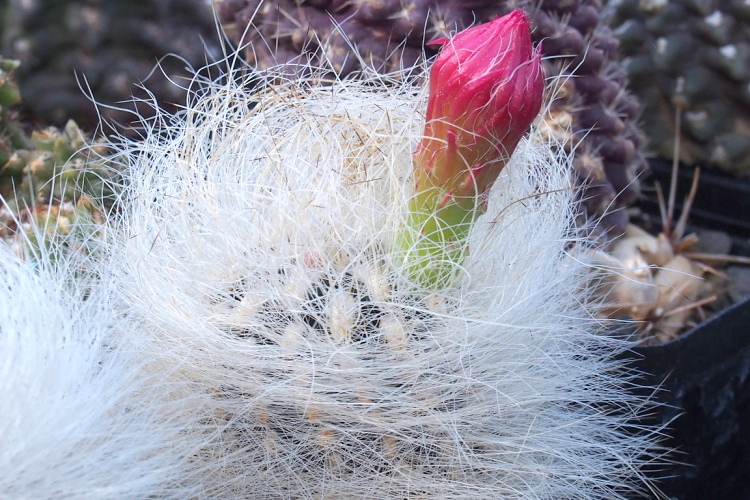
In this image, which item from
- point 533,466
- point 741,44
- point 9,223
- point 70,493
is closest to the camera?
point 70,493

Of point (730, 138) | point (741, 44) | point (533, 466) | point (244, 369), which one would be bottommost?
point (730, 138)

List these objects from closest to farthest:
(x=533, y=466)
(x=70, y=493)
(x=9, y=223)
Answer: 1. (x=70, y=493)
2. (x=533, y=466)
3. (x=9, y=223)

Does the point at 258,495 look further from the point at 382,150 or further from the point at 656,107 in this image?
the point at 656,107

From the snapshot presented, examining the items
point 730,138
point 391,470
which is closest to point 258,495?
point 391,470

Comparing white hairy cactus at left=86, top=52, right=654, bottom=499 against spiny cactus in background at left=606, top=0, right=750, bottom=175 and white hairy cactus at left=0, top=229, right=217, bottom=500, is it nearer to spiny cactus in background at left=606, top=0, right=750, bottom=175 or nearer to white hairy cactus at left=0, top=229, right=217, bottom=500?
white hairy cactus at left=0, top=229, right=217, bottom=500

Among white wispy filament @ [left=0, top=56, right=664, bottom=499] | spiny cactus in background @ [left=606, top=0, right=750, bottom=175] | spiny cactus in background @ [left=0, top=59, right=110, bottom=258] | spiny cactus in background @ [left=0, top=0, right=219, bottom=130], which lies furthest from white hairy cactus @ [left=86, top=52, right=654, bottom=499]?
spiny cactus in background @ [left=606, top=0, right=750, bottom=175]
